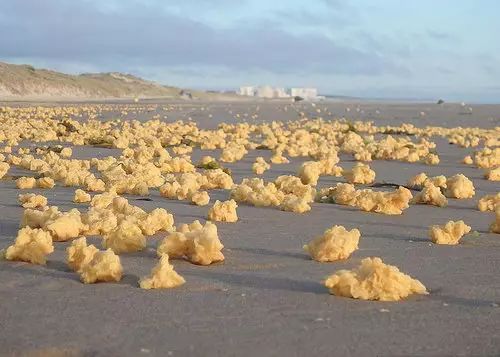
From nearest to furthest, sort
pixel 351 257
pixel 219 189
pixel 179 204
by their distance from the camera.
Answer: pixel 351 257 < pixel 179 204 < pixel 219 189

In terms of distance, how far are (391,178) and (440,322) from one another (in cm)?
545

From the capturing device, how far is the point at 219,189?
6746 millimetres

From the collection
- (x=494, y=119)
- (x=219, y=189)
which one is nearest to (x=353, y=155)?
(x=219, y=189)

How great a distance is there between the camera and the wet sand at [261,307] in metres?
2.49

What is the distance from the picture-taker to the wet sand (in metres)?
2.49

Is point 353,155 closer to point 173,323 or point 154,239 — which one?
point 154,239

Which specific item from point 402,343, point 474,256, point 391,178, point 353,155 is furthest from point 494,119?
point 402,343

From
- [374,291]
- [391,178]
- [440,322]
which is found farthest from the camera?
[391,178]

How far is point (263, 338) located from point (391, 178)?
577 centimetres

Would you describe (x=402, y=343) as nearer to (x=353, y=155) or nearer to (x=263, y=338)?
(x=263, y=338)

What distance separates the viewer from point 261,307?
2953 millimetres

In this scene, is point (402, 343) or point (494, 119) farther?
point (494, 119)

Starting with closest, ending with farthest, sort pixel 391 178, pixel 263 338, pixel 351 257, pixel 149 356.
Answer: pixel 149 356 → pixel 263 338 → pixel 351 257 → pixel 391 178

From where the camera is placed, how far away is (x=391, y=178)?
8.12 m
